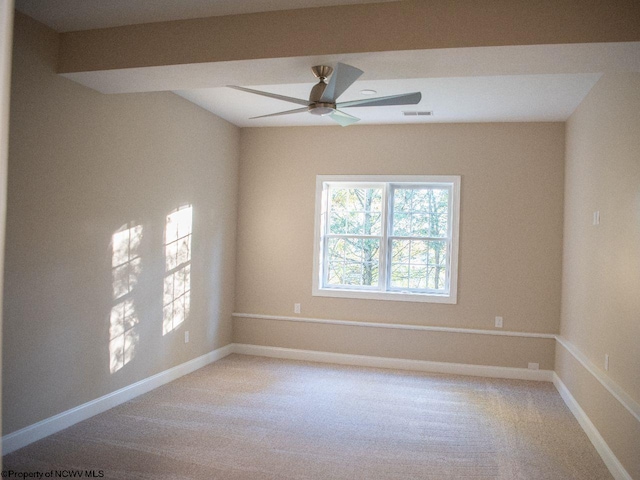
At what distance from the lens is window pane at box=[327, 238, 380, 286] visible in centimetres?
594

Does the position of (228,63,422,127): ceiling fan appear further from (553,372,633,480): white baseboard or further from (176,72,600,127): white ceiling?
(553,372,633,480): white baseboard

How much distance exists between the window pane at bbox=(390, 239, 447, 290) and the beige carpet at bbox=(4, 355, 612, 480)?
3.77 feet

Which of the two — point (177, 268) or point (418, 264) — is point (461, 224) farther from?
point (177, 268)

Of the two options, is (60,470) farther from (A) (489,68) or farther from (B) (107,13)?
(A) (489,68)

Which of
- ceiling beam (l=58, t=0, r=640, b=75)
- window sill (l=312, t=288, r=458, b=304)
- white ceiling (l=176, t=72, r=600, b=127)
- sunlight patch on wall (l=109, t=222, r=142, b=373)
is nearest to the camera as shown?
ceiling beam (l=58, t=0, r=640, b=75)

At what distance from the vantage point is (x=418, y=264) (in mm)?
5805

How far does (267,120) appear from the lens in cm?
575

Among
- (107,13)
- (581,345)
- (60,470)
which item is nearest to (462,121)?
(581,345)

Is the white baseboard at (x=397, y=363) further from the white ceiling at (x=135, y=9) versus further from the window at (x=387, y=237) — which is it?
the white ceiling at (x=135, y=9)

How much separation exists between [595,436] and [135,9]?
4.05 metres

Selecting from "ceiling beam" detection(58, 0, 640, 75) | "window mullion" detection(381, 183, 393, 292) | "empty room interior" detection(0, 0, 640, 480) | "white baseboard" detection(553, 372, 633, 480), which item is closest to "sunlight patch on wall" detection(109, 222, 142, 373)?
"empty room interior" detection(0, 0, 640, 480)

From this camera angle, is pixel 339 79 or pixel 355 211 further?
pixel 355 211

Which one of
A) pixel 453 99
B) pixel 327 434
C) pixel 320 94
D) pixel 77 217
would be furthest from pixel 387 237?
pixel 77 217

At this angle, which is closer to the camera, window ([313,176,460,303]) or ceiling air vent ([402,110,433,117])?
ceiling air vent ([402,110,433,117])
